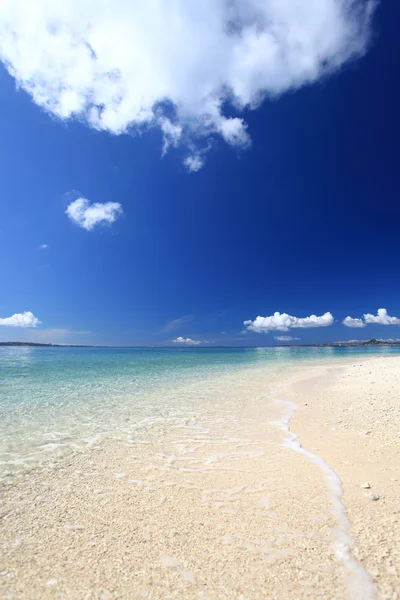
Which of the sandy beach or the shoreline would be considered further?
the shoreline

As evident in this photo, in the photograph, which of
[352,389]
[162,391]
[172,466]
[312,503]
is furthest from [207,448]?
[352,389]

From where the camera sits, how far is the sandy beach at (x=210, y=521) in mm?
3277

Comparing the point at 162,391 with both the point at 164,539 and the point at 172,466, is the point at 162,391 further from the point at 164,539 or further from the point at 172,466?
the point at 164,539

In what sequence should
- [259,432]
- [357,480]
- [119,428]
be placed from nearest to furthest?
[357,480] < [259,432] < [119,428]

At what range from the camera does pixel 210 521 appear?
14.5 feet

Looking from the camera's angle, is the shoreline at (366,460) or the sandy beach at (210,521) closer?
the sandy beach at (210,521)

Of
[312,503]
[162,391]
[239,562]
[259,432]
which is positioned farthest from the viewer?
[162,391]

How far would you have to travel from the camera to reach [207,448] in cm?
775

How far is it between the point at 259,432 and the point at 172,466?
3529 millimetres

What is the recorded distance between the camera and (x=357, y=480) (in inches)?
219

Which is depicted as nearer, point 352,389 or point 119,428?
point 119,428

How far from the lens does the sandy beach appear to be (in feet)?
10.8

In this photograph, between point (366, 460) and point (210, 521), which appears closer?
point (210, 521)

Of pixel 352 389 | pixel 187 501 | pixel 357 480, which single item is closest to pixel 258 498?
pixel 187 501
